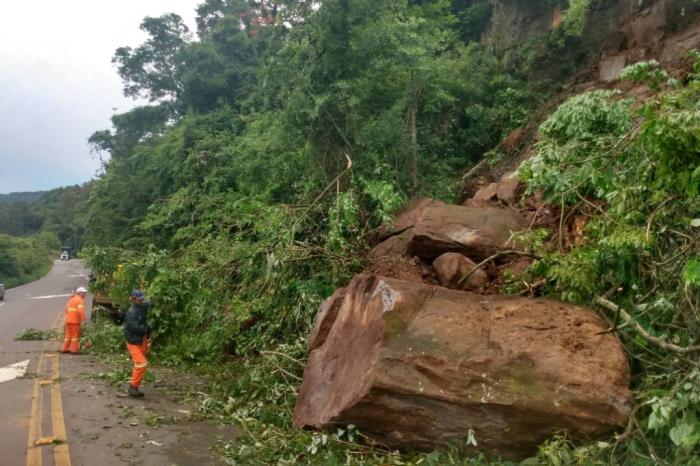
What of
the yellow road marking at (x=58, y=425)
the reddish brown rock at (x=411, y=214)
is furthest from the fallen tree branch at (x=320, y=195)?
the yellow road marking at (x=58, y=425)

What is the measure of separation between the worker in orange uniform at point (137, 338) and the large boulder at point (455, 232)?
3401 mm

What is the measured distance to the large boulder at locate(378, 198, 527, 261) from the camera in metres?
8.21

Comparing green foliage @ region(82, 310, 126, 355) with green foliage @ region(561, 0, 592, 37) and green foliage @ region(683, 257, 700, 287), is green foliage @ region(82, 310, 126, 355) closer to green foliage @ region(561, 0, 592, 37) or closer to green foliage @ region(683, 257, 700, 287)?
green foliage @ region(683, 257, 700, 287)

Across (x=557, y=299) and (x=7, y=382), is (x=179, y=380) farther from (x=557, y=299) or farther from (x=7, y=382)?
(x=557, y=299)

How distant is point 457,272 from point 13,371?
6.97 meters

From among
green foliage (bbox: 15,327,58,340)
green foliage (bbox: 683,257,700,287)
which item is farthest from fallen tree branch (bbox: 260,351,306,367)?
green foliage (bbox: 15,327,58,340)

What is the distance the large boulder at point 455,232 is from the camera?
323 inches

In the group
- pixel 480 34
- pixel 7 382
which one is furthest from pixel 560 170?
pixel 480 34

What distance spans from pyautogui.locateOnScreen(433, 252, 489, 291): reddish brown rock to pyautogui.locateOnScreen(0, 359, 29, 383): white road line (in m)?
6.34

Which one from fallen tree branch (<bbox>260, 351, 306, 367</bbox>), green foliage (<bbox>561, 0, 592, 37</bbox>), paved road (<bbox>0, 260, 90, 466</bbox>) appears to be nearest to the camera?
paved road (<bbox>0, 260, 90, 466</bbox>)

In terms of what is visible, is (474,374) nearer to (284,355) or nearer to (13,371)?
(284,355)

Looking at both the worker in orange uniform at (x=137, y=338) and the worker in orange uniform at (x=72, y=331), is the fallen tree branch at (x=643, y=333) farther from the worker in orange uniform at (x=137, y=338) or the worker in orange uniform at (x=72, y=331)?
the worker in orange uniform at (x=72, y=331)

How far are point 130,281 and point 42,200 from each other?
110123mm

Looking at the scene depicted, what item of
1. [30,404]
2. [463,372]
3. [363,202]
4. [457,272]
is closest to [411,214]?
[363,202]
